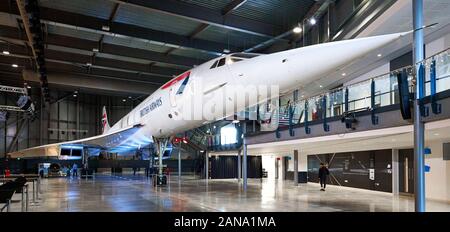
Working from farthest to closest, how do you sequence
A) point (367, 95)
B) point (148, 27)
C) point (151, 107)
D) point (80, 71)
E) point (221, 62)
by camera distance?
1. point (80, 71)
2. point (148, 27)
3. point (151, 107)
4. point (367, 95)
5. point (221, 62)

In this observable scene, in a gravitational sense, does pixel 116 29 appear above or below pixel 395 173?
above

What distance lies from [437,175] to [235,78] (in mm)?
9177

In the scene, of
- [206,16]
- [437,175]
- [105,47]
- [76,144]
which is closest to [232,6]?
[206,16]

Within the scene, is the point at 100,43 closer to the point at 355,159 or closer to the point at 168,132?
the point at 168,132

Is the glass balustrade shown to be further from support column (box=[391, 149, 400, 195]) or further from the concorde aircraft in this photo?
support column (box=[391, 149, 400, 195])

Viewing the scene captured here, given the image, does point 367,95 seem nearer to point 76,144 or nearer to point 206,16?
point 206,16

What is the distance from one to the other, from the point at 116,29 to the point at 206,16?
435 centimetres

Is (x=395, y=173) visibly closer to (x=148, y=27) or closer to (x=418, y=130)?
(x=418, y=130)

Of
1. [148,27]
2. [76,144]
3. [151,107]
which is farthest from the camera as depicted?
[76,144]

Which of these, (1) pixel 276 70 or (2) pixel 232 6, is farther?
(2) pixel 232 6

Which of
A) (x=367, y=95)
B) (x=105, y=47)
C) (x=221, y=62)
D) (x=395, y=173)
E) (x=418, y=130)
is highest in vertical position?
(x=105, y=47)

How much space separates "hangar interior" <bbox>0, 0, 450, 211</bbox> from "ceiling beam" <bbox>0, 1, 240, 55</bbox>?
0.05 m

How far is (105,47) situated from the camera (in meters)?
19.9

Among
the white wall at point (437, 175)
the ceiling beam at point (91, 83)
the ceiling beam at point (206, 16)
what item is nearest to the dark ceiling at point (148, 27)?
the ceiling beam at point (206, 16)
